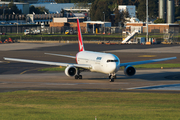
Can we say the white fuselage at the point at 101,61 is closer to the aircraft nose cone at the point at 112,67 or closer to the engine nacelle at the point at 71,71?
the aircraft nose cone at the point at 112,67

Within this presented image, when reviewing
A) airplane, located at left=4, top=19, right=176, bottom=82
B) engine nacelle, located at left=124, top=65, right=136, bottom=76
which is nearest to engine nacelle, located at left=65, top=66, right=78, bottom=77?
airplane, located at left=4, top=19, right=176, bottom=82

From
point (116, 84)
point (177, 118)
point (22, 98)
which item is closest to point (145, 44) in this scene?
point (116, 84)

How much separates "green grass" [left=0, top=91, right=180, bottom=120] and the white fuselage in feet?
20.1

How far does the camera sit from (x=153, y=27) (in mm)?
174000

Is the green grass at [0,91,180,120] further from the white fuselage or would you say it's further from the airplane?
the airplane

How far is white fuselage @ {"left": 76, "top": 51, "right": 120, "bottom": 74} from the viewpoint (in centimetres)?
3694

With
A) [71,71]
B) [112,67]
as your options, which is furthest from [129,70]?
[71,71]

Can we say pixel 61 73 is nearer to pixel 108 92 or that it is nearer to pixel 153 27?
pixel 108 92

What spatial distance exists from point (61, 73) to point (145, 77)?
12.8 m

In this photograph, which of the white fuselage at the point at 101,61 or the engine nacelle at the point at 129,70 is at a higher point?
the white fuselage at the point at 101,61

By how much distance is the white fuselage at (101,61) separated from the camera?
121 ft

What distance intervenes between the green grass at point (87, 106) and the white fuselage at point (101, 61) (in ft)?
20.1

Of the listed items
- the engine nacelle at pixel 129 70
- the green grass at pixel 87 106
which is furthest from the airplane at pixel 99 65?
the green grass at pixel 87 106

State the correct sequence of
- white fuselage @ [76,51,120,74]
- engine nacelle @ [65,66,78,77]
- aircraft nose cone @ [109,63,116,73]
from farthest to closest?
1. engine nacelle @ [65,66,78,77]
2. white fuselage @ [76,51,120,74]
3. aircraft nose cone @ [109,63,116,73]
